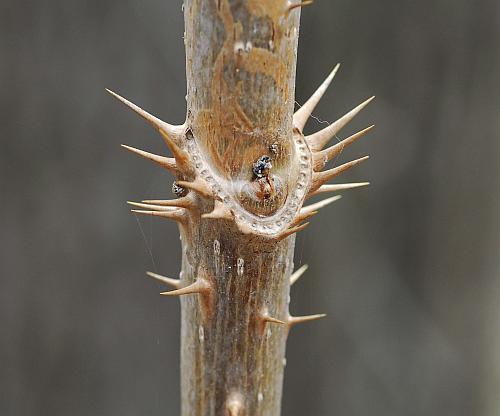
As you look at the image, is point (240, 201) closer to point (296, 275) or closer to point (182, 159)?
point (182, 159)

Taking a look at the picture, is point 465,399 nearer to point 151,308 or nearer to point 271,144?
point 151,308

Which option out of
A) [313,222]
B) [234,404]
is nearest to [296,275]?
[234,404]

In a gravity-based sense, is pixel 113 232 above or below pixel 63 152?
below

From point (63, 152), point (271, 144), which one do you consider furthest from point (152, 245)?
point (271, 144)

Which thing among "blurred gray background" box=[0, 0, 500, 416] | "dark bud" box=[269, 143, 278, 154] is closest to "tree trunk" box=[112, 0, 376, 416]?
"dark bud" box=[269, 143, 278, 154]

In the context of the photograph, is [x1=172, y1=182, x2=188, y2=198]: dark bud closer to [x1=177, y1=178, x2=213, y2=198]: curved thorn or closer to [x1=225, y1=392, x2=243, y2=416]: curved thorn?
[x1=177, y1=178, x2=213, y2=198]: curved thorn

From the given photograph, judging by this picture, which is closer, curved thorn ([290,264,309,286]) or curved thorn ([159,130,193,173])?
curved thorn ([159,130,193,173])

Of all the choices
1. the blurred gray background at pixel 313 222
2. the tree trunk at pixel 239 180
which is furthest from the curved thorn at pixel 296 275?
the blurred gray background at pixel 313 222

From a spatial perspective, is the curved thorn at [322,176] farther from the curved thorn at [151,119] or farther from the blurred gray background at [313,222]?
the blurred gray background at [313,222]
